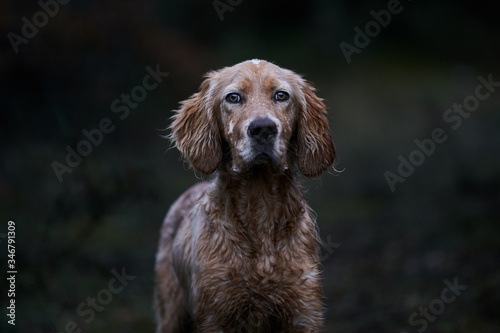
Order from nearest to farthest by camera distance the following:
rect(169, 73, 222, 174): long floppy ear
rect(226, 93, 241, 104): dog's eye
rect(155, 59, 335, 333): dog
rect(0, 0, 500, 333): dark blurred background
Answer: rect(155, 59, 335, 333): dog < rect(226, 93, 241, 104): dog's eye < rect(169, 73, 222, 174): long floppy ear < rect(0, 0, 500, 333): dark blurred background

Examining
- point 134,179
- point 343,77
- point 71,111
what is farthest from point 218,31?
point 134,179

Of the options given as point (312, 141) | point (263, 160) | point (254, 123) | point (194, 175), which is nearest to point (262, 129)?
point (254, 123)

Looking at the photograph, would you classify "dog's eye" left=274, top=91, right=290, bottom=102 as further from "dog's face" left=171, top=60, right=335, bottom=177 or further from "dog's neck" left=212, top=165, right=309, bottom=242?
"dog's neck" left=212, top=165, right=309, bottom=242

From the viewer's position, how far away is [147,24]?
1120cm

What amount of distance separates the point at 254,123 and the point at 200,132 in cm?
62

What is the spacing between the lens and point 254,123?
3.72m

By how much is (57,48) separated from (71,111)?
142 cm

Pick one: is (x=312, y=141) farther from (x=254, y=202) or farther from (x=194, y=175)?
(x=194, y=175)

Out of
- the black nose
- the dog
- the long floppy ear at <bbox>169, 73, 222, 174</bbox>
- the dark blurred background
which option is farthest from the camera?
the dark blurred background

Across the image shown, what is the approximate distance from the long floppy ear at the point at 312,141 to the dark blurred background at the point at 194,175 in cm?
22

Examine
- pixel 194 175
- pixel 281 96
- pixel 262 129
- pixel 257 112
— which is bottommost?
pixel 262 129

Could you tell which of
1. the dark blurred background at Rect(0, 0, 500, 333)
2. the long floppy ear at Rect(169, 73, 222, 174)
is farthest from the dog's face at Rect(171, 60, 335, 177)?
the dark blurred background at Rect(0, 0, 500, 333)

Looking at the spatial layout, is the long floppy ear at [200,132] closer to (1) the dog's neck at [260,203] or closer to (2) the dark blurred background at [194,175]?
(1) the dog's neck at [260,203]

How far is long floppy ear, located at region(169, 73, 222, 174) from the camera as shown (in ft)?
13.6
